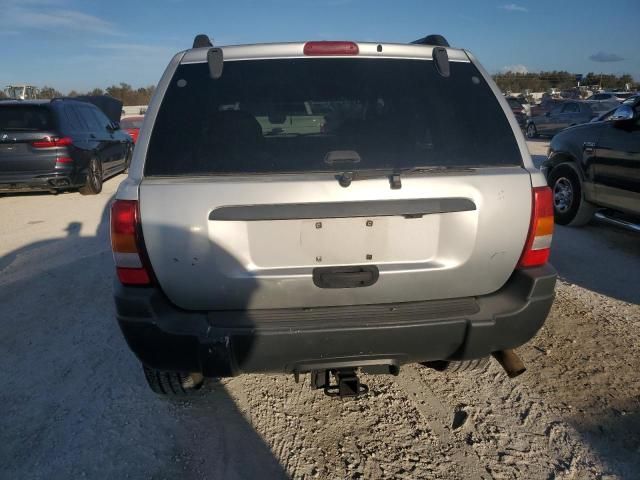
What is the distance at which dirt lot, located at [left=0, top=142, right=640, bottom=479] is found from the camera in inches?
91.0

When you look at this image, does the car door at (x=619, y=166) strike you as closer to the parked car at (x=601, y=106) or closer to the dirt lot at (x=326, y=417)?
the dirt lot at (x=326, y=417)

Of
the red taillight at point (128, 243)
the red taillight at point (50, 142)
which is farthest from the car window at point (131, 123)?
Answer: the red taillight at point (128, 243)

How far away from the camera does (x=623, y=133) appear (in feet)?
16.4

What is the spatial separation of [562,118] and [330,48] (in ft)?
63.1

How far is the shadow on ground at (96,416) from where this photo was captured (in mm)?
2320

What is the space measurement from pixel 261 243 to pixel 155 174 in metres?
0.56

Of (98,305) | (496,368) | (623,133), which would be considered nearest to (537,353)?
(496,368)

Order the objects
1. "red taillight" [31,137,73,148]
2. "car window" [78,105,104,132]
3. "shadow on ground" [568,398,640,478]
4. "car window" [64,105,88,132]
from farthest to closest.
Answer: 1. "car window" [78,105,104,132]
2. "car window" [64,105,88,132]
3. "red taillight" [31,137,73,148]
4. "shadow on ground" [568,398,640,478]

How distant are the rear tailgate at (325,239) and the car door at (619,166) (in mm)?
3451

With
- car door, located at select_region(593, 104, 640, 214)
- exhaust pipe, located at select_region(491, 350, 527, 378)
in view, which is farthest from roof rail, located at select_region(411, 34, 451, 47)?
car door, located at select_region(593, 104, 640, 214)

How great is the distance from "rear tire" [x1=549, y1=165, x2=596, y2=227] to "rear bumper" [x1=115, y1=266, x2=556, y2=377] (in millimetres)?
4417

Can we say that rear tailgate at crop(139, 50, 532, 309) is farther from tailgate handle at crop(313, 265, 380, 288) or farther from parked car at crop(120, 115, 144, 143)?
parked car at crop(120, 115, 144, 143)

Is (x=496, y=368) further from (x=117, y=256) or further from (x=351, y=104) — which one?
(x=117, y=256)

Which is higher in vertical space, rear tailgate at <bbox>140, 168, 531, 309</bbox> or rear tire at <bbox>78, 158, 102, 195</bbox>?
rear tailgate at <bbox>140, 168, 531, 309</bbox>
